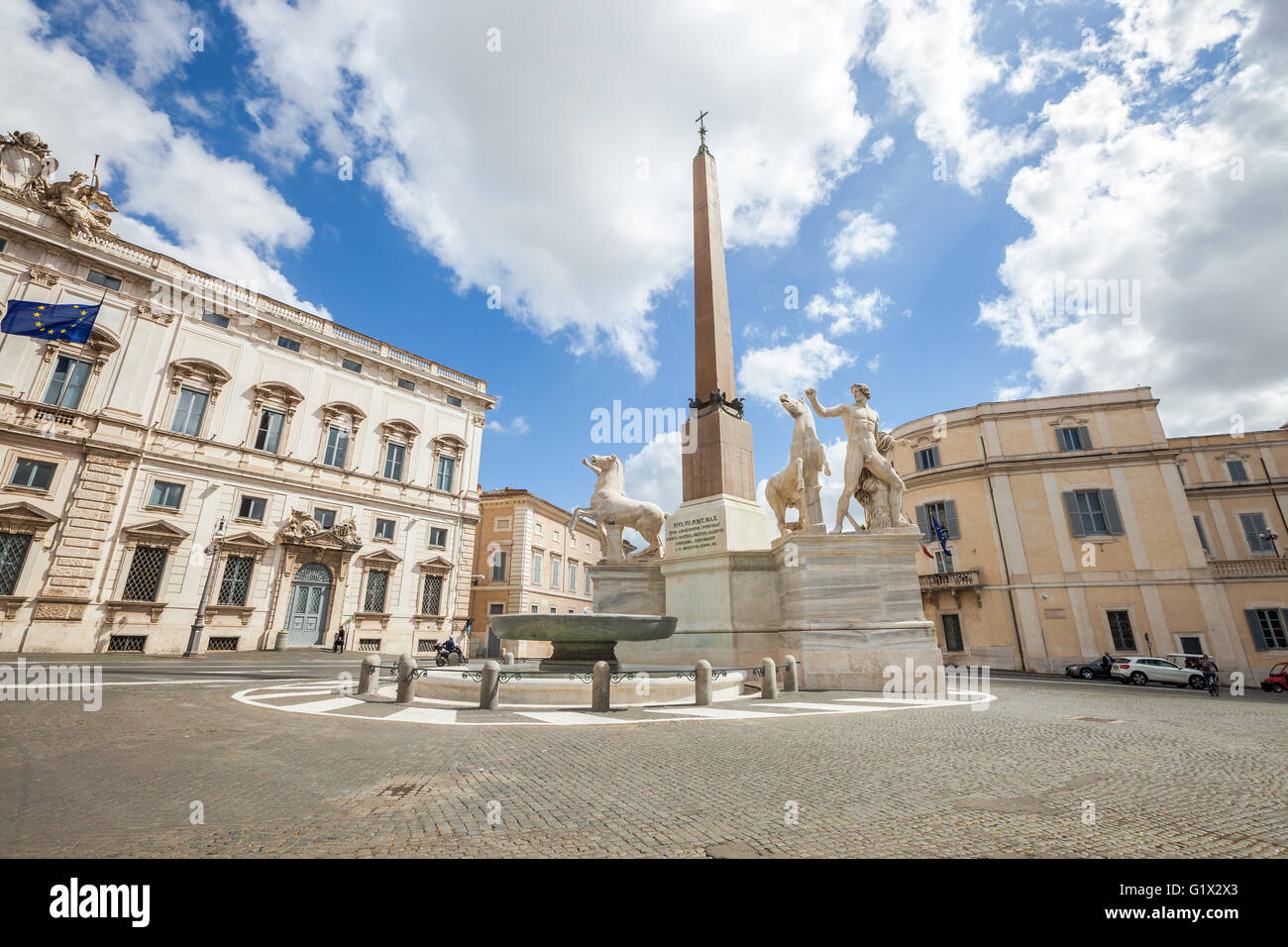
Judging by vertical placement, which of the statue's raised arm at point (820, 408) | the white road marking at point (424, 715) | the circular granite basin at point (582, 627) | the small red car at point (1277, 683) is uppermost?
the statue's raised arm at point (820, 408)

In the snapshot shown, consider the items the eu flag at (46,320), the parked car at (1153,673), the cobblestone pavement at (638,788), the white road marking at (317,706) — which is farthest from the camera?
the parked car at (1153,673)

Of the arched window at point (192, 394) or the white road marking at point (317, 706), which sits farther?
the arched window at point (192, 394)

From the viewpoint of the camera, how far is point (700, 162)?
16.4 meters

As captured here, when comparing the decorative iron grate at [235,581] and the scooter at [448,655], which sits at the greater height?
the decorative iron grate at [235,581]

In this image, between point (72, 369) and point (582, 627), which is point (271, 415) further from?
point (582, 627)

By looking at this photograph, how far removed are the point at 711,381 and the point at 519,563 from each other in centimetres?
2460

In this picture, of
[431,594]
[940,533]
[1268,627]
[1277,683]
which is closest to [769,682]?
[940,533]

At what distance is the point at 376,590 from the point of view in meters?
26.6

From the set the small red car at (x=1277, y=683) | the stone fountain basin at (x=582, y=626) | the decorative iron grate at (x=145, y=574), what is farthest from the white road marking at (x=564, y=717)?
the small red car at (x=1277, y=683)

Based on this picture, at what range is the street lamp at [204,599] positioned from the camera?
763 inches

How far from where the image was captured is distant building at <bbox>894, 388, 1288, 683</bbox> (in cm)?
2333

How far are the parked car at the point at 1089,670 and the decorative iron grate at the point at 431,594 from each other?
2971 cm

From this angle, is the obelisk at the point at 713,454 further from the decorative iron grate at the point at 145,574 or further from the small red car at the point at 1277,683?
the decorative iron grate at the point at 145,574
